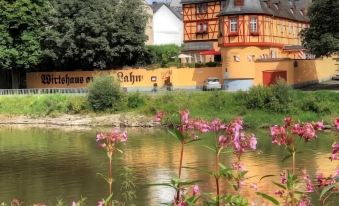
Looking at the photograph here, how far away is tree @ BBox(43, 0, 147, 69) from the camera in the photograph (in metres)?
54.0

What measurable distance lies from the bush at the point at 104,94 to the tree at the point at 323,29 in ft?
53.2

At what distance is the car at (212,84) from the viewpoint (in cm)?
5272

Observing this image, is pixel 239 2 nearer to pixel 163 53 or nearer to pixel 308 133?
pixel 163 53

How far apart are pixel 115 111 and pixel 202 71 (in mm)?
11149

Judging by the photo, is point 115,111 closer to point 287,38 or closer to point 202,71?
point 202,71

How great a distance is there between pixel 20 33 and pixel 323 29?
28.2 metres

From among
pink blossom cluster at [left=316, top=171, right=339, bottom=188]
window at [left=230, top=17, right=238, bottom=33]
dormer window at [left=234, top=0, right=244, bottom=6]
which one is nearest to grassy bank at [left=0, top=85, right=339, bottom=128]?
window at [left=230, top=17, right=238, bottom=33]

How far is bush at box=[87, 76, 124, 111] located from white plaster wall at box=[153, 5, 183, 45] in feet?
113

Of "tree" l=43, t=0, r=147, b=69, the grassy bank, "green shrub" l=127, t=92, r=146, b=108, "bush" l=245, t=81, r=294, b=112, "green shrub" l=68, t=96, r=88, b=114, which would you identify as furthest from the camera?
"tree" l=43, t=0, r=147, b=69

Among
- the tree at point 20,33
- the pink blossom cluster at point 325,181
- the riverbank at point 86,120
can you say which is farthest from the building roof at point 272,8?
the pink blossom cluster at point 325,181

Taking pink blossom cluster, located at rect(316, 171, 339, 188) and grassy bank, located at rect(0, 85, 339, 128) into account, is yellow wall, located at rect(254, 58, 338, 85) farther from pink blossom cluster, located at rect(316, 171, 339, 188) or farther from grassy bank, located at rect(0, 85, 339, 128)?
pink blossom cluster, located at rect(316, 171, 339, 188)

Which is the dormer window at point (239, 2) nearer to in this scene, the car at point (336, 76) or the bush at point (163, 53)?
the bush at point (163, 53)

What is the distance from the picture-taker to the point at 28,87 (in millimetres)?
62375

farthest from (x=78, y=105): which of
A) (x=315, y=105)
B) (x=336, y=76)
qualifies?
(x=336, y=76)
